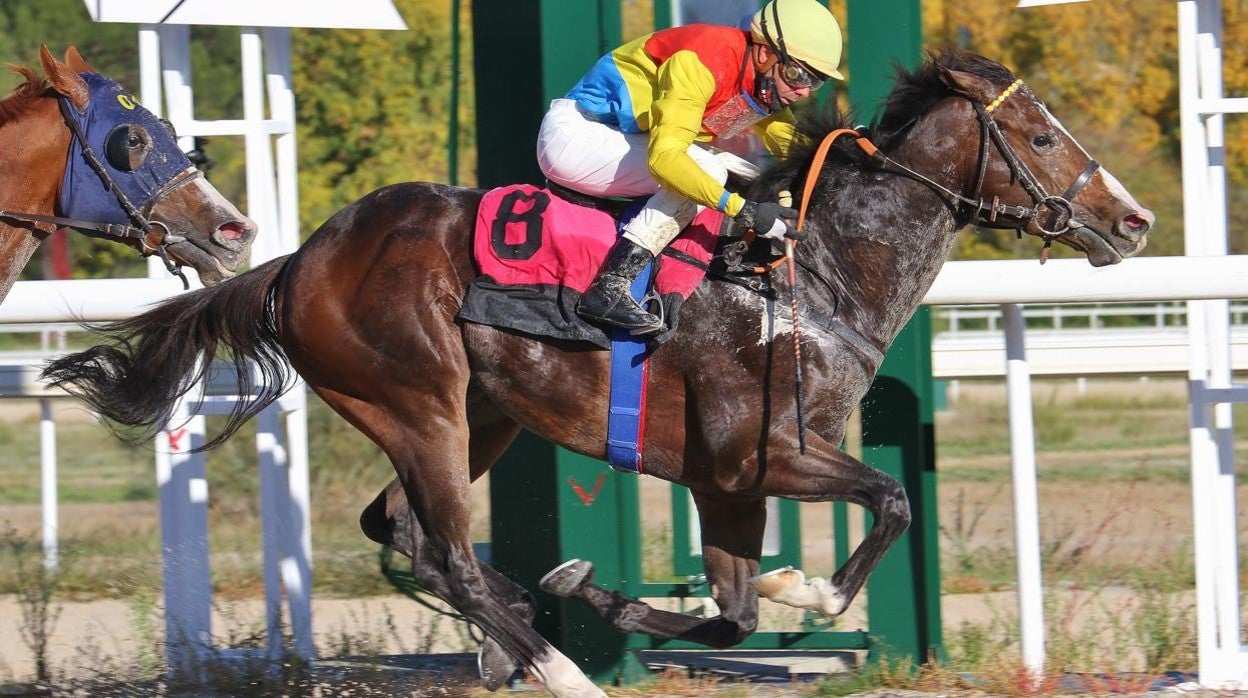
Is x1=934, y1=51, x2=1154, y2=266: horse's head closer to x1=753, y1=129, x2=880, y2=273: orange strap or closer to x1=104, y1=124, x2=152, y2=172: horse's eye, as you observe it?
x1=753, y1=129, x2=880, y2=273: orange strap

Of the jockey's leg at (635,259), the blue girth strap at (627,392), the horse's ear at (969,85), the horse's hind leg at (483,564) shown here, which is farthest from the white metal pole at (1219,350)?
the horse's hind leg at (483,564)

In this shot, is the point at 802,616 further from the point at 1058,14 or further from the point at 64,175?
the point at 1058,14

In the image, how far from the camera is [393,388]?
172 inches

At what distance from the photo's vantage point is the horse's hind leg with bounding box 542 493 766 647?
14.6 feet

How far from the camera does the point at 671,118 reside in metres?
3.96

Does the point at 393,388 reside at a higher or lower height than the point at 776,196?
lower

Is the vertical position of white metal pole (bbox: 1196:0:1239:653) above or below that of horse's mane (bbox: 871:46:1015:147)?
below

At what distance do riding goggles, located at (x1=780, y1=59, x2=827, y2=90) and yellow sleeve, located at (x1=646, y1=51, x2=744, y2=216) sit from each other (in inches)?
8.3

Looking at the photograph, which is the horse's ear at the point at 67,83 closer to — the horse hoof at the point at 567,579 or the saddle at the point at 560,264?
the saddle at the point at 560,264

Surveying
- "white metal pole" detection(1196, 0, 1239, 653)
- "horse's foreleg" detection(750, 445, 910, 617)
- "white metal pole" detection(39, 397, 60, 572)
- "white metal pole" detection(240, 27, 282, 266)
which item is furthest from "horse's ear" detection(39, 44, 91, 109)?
"white metal pole" detection(1196, 0, 1239, 653)

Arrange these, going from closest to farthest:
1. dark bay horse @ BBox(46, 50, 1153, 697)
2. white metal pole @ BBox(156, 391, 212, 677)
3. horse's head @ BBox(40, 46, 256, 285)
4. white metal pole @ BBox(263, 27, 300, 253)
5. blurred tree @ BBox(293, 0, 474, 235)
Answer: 1. horse's head @ BBox(40, 46, 256, 285)
2. dark bay horse @ BBox(46, 50, 1153, 697)
3. white metal pole @ BBox(156, 391, 212, 677)
4. white metal pole @ BBox(263, 27, 300, 253)
5. blurred tree @ BBox(293, 0, 474, 235)

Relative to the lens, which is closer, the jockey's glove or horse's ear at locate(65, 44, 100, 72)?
the jockey's glove

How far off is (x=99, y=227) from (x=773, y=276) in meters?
1.83

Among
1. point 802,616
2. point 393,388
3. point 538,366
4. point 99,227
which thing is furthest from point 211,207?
point 802,616
